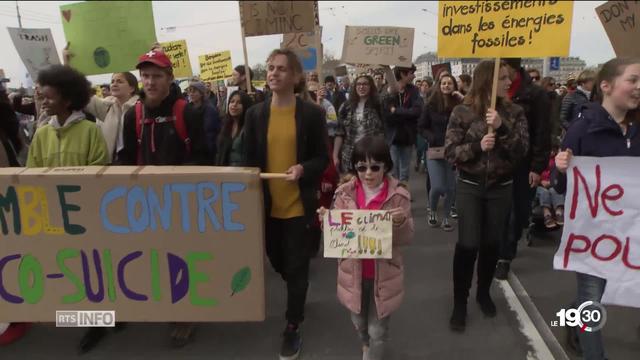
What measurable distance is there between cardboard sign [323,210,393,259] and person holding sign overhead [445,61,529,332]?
40.3 inches

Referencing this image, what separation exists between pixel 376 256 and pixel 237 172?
37.3 inches

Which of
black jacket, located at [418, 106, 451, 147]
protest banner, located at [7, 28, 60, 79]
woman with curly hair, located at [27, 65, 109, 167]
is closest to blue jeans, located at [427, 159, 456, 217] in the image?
black jacket, located at [418, 106, 451, 147]

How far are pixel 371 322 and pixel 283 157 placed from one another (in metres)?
1.13

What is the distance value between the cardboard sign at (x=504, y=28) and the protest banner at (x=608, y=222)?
82 centimetres

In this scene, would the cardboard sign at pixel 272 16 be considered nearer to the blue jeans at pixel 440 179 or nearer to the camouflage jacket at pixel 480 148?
the camouflage jacket at pixel 480 148

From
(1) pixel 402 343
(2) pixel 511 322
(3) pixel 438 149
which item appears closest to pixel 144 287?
(1) pixel 402 343

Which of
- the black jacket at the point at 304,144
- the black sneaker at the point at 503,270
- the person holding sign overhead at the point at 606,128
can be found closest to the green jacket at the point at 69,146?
the black jacket at the point at 304,144

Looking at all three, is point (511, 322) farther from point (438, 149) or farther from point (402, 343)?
point (438, 149)

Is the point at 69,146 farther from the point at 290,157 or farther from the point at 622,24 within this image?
the point at 622,24

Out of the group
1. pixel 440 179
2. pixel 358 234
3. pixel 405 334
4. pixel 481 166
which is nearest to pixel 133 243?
pixel 358 234

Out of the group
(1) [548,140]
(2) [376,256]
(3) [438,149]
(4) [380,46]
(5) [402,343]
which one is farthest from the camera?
(4) [380,46]

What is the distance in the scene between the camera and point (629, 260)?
2684mm

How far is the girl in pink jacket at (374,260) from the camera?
2.71m

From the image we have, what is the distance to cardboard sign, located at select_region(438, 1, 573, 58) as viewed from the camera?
3.04m
